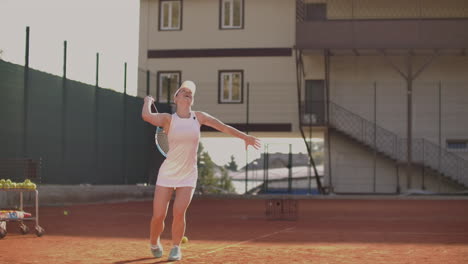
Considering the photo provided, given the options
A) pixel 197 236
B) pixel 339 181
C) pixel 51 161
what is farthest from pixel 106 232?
pixel 339 181

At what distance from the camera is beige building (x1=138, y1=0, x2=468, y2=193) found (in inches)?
1299

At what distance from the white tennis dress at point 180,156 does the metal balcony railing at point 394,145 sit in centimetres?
2622

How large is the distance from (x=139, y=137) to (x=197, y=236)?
16.4 meters

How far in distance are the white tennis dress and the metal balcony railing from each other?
86.0ft

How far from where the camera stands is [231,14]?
37031 millimetres

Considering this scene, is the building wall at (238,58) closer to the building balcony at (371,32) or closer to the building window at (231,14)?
the building window at (231,14)

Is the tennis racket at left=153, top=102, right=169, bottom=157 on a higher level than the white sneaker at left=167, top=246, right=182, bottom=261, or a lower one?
higher

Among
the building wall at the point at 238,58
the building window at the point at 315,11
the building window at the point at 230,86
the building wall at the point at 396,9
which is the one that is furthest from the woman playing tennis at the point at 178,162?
the building window at the point at 315,11

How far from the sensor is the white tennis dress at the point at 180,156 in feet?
26.4

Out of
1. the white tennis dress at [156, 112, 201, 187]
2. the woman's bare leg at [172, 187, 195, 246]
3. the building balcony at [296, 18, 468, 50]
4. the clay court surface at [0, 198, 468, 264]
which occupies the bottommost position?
the clay court surface at [0, 198, 468, 264]

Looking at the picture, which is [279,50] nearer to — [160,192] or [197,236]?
[197,236]

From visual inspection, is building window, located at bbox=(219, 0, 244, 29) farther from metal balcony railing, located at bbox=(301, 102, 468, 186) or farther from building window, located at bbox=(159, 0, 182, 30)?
metal balcony railing, located at bbox=(301, 102, 468, 186)

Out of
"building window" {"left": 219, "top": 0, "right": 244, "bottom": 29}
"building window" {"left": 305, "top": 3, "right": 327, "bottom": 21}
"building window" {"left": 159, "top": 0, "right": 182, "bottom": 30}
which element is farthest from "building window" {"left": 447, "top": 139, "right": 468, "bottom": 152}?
"building window" {"left": 159, "top": 0, "right": 182, "bottom": 30}

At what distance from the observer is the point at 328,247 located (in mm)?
9844
